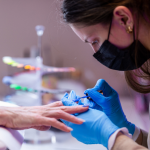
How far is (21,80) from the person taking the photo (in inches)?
98.7

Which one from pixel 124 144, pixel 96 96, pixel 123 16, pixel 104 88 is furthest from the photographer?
pixel 104 88

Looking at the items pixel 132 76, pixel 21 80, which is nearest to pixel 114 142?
pixel 132 76

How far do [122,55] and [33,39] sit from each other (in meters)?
2.30

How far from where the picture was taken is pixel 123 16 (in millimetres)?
758

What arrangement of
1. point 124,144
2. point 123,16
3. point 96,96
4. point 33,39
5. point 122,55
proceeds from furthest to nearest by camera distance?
point 33,39
point 96,96
point 122,55
point 123,16
point 124,144

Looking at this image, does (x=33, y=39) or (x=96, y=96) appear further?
(x=33, y=39)

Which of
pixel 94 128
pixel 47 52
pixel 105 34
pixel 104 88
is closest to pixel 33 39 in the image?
pixel 47 52

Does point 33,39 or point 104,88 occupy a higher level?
point 33,39

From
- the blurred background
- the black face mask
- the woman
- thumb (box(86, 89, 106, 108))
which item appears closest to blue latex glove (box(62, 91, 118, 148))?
the woman

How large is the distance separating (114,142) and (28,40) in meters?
2.58

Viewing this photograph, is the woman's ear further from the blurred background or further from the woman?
the blurred background

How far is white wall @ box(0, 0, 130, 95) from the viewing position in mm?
2818

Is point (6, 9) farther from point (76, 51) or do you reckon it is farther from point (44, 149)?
point (44, 149)

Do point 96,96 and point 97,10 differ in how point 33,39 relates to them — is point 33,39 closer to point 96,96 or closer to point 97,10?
point 96,96
